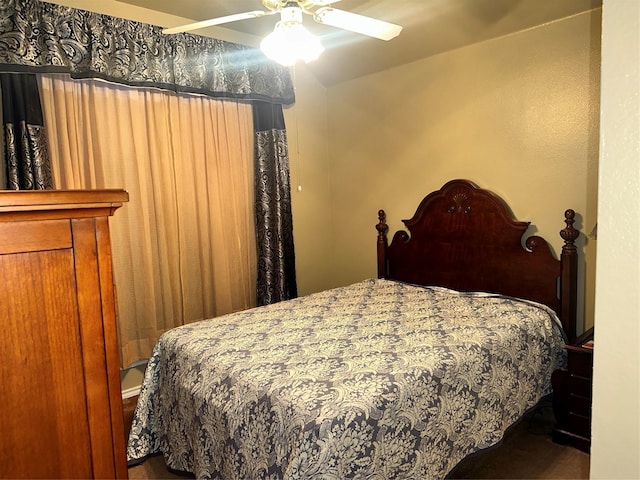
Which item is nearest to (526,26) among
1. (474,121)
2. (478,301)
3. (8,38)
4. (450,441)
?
(474,121)

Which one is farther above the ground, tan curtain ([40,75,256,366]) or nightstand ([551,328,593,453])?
tan curtain ([40,75,256,366])

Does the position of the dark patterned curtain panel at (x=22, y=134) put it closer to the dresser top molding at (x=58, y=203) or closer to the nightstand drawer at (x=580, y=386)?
the dresser top molding at (x=58, y=203)

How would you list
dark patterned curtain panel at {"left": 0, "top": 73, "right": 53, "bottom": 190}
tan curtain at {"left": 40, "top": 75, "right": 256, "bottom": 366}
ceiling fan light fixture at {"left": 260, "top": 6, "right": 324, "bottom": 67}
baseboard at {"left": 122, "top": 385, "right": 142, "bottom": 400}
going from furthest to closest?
baseboard at {"left": 122, "top": 385, "right": 142, "bottom": 400}, tan curtain at {"left": 40, "top": 75, "right": 256, "bottom": 366}, dark patterned curtain panel at {"left": 0, "top": 73, "right": 53, "bottom": 190}, ceiling fan light fixture at {"left": 260, "top": 6, "right": 324, "bottom": 67}

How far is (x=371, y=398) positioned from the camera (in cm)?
157

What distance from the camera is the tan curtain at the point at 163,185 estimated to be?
2783mm

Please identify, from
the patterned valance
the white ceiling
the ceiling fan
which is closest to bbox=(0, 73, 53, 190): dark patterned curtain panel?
the patterned valance

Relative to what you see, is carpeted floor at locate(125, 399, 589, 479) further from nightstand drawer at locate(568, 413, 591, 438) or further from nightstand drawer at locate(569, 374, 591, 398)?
nightstand drawer at locate(569, 374, 591, 398)

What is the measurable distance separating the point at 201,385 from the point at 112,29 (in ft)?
7.30

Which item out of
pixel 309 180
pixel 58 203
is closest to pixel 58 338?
pixel 58 203

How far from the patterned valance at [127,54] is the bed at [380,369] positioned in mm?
1629

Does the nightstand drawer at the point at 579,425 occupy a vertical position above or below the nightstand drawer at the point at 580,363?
below

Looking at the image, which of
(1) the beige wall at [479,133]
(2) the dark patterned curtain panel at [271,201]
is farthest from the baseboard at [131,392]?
(1) the beige wall at [479,133]

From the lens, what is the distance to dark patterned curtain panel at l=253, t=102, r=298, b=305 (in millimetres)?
3551

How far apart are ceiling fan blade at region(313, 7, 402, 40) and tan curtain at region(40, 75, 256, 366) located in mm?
1598
